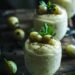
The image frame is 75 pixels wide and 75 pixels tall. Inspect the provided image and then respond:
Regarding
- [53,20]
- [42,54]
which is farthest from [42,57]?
[53,20]

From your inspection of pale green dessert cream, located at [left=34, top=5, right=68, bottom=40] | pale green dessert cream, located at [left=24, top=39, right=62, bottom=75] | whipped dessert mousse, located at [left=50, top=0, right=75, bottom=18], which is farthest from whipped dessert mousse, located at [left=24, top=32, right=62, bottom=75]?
whipped dessert mousse, located at [left=50, top=0, right=75, bottom=18]

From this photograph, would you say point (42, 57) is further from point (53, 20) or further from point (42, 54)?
point (53, 20)

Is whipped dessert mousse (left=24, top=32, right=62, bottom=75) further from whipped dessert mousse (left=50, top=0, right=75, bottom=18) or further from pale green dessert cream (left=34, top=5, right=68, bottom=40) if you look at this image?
whipped dessert mousse (left=50, top=0, right=75, bottom=18)

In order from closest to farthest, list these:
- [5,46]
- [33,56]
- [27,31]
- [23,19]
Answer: [33,56], [5,46], [27,31], [23,19]

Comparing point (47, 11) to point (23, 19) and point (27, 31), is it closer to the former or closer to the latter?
point (27, 31)

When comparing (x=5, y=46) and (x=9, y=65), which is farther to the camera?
(x=5, y=46)

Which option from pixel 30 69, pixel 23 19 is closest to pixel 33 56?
pixel 30 69

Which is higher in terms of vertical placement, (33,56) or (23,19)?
(33,56)

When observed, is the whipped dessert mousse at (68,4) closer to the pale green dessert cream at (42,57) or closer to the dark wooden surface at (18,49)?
the dark wooden surface at (18,49)
